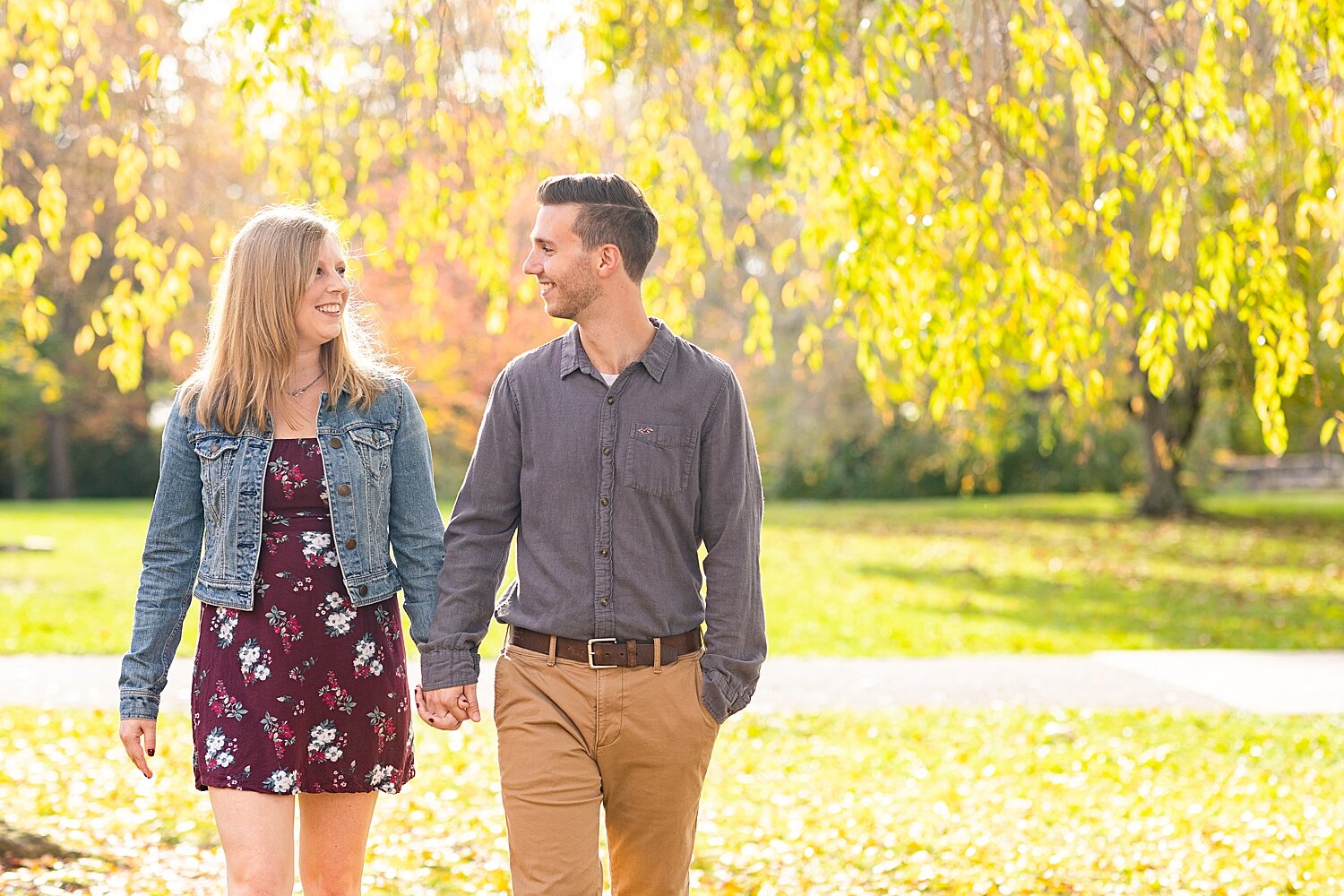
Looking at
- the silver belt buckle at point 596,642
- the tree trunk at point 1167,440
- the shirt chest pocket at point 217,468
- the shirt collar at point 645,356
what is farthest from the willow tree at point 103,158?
the tree trunk at point 1167,440

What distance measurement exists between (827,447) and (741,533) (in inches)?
975

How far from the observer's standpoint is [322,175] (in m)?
6.61

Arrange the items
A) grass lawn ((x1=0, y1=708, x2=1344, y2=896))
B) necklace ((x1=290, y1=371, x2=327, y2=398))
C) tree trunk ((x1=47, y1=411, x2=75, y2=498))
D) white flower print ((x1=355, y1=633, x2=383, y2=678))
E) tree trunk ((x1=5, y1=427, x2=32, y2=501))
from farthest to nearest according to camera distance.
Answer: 1. tree trunk ((x1=5, y1=427, x2=32, y2=501))
2. tree trunk ((x1=47, y1=411, x2=75, y2=498))
3. grass lawn ((x1=0, y1=708, x2=1344, y2=896))
4. necklace ((x1=290, y1=371, x2=327, y2=398))
5. white flower print ((x1=355, y1=633, x2=383, y2=678))

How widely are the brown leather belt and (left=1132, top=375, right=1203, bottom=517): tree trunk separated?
18.9 metres

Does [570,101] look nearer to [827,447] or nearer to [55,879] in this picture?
[55,879]

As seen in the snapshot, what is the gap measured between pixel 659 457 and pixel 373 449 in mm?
687

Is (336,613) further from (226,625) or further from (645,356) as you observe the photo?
(645,356)

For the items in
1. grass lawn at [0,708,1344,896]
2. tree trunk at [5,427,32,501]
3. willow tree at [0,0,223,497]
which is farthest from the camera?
tree trunk at [5,427,32,501]

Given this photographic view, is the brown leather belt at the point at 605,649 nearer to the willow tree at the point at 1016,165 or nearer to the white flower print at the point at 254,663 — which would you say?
the white flower print at the point at 254,663

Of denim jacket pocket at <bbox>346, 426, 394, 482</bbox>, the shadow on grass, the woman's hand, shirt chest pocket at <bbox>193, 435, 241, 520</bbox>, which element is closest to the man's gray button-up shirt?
denim jacket pocket at <bbox>346, 426, 394, 482</bbox>

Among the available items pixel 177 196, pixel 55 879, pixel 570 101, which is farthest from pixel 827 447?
pixel 55 879

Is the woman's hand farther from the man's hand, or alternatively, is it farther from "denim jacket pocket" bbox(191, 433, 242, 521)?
the man's hand

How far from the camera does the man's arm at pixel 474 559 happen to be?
10.8ft

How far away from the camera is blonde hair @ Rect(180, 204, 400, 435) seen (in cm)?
342
